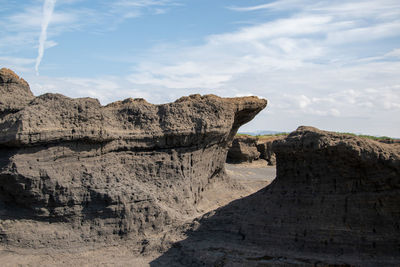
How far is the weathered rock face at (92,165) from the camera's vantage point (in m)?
8.27

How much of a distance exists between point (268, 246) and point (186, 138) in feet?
13.0

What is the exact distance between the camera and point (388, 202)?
6613mm

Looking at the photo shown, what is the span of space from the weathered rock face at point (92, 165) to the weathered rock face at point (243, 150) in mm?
15187

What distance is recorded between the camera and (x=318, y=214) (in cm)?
706

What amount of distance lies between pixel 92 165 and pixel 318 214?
17.0 ft

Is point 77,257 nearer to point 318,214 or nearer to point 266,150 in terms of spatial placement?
point 318,214

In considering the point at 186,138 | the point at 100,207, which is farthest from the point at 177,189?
the point at 100,207

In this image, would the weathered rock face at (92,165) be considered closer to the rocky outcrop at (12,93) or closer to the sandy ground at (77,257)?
the rocky outcrop at (12,93)

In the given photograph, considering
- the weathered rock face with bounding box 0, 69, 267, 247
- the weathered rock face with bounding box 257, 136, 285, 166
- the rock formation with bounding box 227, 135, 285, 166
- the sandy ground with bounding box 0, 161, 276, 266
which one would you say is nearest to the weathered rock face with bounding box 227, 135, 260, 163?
the rock formation with bounding box 227, 135, 285, 166

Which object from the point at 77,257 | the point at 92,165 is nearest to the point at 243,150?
the point at 92,165

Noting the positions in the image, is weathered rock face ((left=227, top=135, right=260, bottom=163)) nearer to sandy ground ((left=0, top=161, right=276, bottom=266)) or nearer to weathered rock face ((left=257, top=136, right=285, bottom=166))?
weathered rock face ((left=257, top=136, right=285, bottom=166))

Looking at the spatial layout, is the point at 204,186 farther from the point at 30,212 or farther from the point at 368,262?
the point at 368,262

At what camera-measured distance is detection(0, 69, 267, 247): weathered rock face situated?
8273 millimetres

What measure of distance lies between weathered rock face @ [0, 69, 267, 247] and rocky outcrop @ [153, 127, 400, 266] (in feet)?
5.67
